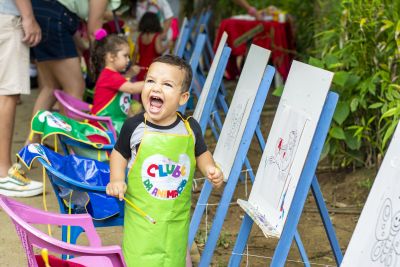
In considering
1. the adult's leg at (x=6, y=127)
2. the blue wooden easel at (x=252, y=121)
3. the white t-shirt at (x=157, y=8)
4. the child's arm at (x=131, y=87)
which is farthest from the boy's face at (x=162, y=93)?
the white t-shirt at (x=157, y=8)

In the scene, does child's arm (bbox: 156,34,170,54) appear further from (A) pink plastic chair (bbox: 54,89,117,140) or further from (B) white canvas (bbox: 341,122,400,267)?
(B) white canvas (bbox: 341,122,400,267)

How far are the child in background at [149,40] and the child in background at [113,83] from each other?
7.64ft

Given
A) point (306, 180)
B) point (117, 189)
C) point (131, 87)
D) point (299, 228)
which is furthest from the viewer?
point (131, 87)

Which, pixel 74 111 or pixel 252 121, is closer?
pixel 252 121

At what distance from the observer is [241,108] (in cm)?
401

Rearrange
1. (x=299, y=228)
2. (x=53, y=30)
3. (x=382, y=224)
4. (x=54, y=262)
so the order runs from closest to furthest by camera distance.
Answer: (x=382, y=224), (x=54, y=262), (x=299, y=228), (x=53, y=30)

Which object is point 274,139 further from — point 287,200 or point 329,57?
point 329,57


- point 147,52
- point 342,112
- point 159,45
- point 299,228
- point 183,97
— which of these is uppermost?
point 183,97

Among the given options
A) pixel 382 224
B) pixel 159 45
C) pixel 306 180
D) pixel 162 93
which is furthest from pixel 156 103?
pixel 159 45

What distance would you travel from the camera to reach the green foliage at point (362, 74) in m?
5.35

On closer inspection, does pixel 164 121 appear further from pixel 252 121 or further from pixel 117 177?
pixel 252 121

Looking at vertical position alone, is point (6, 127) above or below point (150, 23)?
below

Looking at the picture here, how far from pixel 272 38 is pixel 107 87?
4.31 metres

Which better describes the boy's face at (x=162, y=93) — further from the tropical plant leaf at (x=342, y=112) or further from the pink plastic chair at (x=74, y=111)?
the tropical plant leaf at (x=342, y=112)
